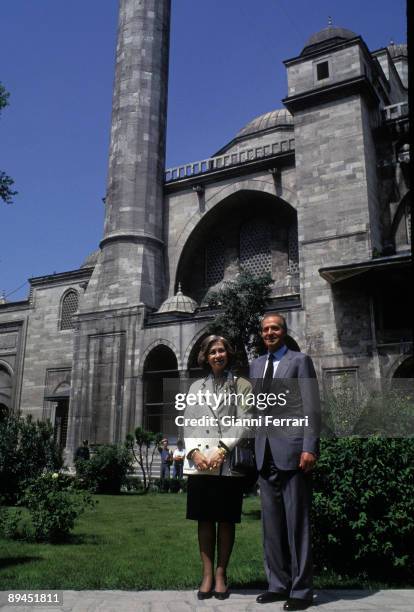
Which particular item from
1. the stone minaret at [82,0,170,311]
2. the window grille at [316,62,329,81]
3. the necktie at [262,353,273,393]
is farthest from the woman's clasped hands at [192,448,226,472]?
the window grille at [316,62,329,81]

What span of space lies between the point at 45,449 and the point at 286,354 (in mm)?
8898

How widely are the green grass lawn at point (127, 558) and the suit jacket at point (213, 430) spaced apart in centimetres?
108

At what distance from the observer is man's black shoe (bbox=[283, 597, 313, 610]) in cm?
334

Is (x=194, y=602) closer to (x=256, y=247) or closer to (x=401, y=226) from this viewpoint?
(x=401, y=226)

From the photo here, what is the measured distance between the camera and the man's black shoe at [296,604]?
10.9 ft

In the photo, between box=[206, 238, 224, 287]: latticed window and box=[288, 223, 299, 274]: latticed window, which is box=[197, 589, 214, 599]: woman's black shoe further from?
box=[206, 238, 224, 287]: latticed window

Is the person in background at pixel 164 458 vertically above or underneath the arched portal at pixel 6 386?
underneath

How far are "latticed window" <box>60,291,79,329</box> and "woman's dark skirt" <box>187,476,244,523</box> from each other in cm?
2454

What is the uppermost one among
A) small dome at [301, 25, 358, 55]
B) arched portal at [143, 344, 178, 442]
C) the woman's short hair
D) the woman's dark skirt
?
small dome at [301, 25, 358, 55]

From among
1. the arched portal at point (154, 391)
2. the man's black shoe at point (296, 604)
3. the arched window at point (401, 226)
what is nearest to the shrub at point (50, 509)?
the man's black shoe at point (296, 604)

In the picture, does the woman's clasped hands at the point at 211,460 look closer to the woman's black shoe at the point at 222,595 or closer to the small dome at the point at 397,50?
the woman's black shoe at the point at 222,595

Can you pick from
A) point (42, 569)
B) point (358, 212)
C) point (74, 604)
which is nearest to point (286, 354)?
point (74, 604)

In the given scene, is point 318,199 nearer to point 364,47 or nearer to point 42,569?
point 364,47

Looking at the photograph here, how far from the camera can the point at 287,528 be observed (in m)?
3.68
